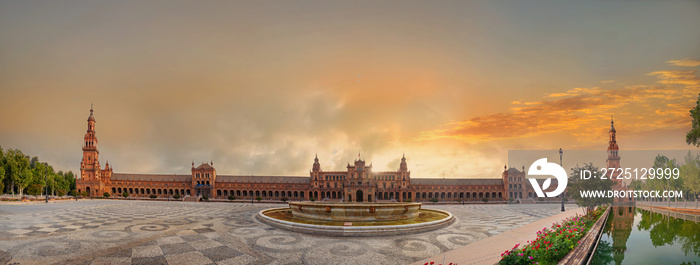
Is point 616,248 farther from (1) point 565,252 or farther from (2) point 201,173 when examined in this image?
(2) point 201,173

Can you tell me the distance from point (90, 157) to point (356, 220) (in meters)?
103

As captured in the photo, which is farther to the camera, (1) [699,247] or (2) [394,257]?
(1) [699,247]

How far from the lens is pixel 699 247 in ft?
65.2

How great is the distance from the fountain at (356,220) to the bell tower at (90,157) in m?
94.3

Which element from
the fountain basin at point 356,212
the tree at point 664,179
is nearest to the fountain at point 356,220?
the fountain basin at point 356,212

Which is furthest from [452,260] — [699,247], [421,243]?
[699,247]

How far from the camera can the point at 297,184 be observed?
9588 cm

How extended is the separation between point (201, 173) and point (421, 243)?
9198 cm

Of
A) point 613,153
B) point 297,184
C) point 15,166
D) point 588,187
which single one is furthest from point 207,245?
point 613,153

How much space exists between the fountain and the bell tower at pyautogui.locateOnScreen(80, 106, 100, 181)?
309 feet

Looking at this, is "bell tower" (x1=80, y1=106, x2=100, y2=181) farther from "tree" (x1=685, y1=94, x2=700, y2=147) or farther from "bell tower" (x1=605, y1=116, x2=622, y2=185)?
"bell tower" (x1=605, y1=116, x2=622, y2=185)

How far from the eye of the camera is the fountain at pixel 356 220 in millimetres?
18391

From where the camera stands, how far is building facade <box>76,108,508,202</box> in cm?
9362

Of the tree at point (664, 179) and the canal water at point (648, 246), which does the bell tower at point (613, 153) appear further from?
the canal water at point (648, 246)
